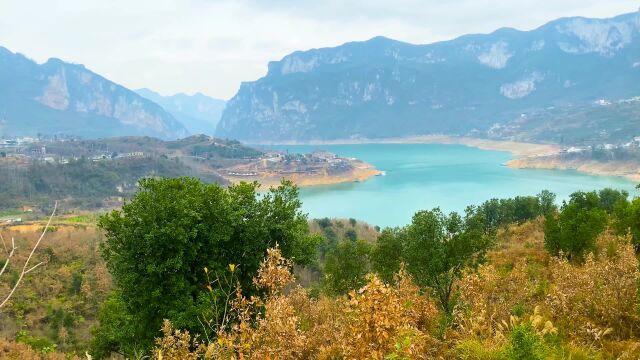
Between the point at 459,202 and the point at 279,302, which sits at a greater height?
the point at 279,302

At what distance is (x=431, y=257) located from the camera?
11.2 m

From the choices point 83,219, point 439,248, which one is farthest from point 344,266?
point 83,219

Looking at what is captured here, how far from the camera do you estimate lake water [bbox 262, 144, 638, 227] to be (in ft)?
260

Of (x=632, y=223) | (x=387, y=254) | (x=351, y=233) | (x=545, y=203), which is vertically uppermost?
(x=632, y=223)

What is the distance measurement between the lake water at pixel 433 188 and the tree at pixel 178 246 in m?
57.5

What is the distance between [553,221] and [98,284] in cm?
2814

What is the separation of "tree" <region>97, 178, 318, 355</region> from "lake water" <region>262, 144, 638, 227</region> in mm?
57492

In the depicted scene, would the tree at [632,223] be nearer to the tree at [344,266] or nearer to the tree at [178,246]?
the tree at [344,266]

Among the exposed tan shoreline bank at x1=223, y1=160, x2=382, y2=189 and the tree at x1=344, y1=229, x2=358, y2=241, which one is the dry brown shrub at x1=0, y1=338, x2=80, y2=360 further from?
the exposed tan shoreline bank at x1=223, y1=160, x2=382, y2=189

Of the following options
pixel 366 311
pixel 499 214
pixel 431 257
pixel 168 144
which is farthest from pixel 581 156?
pixel 366 311

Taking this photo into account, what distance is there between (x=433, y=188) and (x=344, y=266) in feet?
267

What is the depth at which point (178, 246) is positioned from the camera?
10.8m

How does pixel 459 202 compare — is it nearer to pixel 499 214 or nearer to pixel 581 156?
pixel 499 214

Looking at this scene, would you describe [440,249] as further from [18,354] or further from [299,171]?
[299,171]
